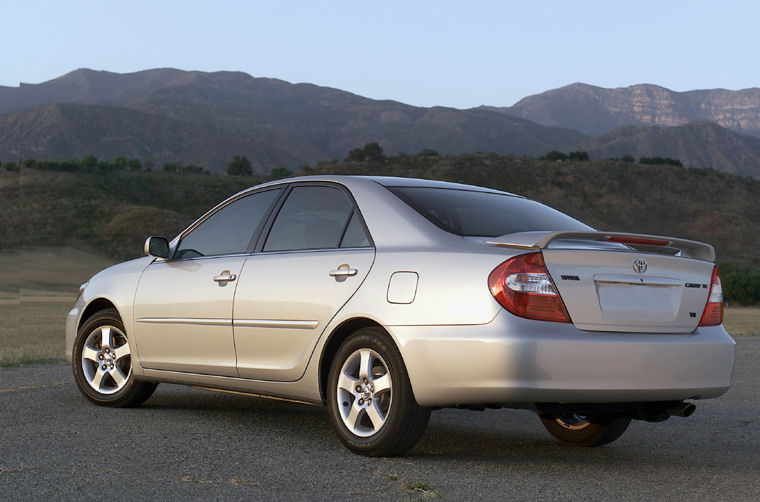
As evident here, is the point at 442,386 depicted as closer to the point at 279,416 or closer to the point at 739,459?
the point at 739,459

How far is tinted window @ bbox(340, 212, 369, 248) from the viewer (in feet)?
19.1

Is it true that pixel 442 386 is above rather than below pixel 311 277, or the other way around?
below

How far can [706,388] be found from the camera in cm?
527

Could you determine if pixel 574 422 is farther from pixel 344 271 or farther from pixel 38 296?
pixel 38 296

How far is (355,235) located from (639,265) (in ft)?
5.42

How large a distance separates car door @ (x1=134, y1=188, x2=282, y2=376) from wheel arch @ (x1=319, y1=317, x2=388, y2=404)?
83 centimetres

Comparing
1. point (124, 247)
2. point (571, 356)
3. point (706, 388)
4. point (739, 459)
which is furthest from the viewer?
point (124, 247)

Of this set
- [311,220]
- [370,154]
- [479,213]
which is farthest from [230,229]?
[370,154]

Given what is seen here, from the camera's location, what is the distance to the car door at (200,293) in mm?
6543

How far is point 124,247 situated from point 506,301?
73.9 meters

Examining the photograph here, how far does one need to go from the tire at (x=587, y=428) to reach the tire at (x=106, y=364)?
3.04m

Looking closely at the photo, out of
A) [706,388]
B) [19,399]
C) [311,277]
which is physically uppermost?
[311,277]

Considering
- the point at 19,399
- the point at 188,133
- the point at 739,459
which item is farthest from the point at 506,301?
the point at 188,133

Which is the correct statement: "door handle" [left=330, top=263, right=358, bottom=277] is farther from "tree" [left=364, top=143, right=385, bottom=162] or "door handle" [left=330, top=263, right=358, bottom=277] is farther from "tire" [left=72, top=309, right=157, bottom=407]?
"tree" [left=364, top=143, right=385, bottom=162]
